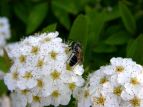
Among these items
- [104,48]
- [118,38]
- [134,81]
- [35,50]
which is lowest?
[134,81]

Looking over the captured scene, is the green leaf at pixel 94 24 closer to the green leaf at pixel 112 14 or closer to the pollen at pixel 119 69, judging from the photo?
the green leaf at pixel 112 14

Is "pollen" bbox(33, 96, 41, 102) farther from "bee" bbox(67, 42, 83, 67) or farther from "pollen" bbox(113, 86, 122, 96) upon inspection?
"pollen" bbox(113, 86, 122, 96)

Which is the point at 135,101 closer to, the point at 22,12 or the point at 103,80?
the point at 103,80

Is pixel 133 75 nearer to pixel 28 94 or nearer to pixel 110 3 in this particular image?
pixel 28 94

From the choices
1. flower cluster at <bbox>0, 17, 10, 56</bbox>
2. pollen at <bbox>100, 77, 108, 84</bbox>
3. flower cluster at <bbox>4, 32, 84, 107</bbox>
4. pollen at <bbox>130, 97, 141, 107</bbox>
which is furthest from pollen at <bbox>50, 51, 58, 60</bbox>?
flower cluster at <bbox>0, 17, 10, 56</bbox>

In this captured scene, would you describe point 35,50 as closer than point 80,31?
Yes

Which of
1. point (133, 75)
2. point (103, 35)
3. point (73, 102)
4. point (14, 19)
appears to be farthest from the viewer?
point (14, 19)

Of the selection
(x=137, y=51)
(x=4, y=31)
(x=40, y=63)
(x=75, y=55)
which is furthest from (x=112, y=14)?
(x=40, y=63)

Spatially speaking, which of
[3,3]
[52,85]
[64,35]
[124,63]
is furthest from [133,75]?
[3,3]
